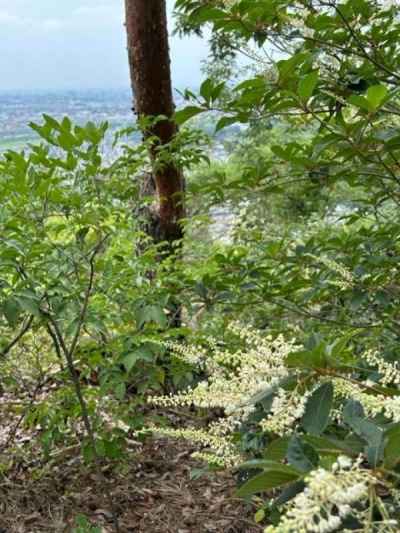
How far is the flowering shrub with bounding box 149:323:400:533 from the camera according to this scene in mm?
421

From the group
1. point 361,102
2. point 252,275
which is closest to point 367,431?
point 361,102

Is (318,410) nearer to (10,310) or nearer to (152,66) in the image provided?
(10,310)

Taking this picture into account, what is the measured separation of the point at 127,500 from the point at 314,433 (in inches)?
72.2

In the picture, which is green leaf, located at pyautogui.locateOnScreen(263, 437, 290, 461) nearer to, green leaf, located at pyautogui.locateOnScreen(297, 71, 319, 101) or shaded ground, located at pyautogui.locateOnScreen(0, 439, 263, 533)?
green leaf, located at pyautogui.locateOnScreen(297, 71, 319, 101)

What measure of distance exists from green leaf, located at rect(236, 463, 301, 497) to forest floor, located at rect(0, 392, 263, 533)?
156cm

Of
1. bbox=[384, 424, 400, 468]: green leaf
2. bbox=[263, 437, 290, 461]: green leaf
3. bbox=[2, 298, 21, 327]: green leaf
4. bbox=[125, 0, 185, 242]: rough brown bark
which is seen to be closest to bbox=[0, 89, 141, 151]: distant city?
bbox=[125, 0, 185, 242]: rough brown bark

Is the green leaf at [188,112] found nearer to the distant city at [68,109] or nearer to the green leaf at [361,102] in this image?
the green leaf at [361,102]

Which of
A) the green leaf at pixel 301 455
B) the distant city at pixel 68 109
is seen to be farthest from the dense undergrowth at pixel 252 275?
the distant city at pixel 68 109

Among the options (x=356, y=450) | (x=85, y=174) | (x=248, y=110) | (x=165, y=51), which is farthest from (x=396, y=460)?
(x=165, y=51)

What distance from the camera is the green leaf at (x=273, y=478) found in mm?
475

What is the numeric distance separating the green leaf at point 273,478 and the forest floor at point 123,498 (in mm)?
1560

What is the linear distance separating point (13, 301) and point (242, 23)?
865 millimetres

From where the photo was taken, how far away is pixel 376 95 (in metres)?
0.88

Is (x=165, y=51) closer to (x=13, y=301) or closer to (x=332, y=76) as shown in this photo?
(x=332, y=76)
